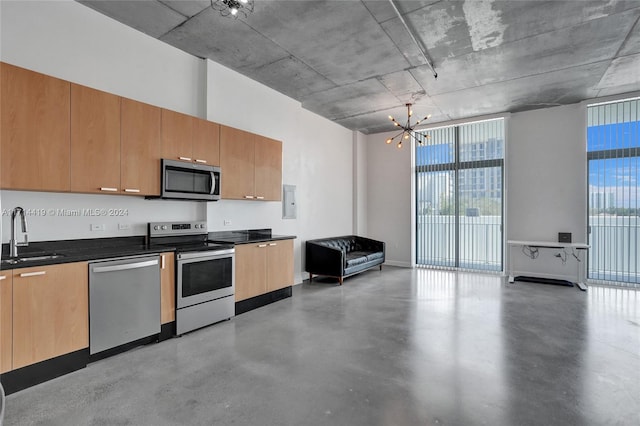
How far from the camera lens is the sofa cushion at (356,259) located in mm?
6262

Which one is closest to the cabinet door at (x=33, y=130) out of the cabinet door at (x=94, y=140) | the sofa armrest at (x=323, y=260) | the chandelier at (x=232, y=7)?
the cabinet door at (x=94, y=140)

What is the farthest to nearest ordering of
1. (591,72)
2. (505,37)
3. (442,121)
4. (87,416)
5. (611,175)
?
(442,121), (611,175), (591,72), (505,37), (87,416)

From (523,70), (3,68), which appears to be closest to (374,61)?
(523,70)

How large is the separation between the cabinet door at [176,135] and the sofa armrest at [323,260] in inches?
116

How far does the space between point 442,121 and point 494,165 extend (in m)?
1.43

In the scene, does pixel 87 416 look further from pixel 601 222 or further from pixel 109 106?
pixel 601 222

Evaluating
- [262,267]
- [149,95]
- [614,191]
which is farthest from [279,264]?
[614,191]

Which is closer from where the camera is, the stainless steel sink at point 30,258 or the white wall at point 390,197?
the stainless steel sink at point 30,258

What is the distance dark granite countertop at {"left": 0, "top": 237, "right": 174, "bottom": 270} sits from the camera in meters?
2.71

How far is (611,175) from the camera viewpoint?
19.6 feet

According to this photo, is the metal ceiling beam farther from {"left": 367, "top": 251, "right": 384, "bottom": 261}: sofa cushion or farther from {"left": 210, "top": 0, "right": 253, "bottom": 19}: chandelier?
{"left": 367, "top": 251, "right": 384, "bottom": 261}: sofa cushion

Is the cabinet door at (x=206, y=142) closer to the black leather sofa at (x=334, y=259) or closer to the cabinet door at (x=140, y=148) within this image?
the cabinet door at (x=140, y=148)

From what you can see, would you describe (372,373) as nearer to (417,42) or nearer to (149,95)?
(417,42)

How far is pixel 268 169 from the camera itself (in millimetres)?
5121
